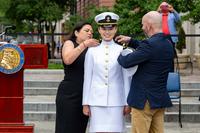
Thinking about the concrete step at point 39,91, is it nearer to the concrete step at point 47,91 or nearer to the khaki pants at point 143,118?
the concrete step at point 47,91

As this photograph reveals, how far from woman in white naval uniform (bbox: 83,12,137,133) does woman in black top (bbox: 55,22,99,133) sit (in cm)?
28

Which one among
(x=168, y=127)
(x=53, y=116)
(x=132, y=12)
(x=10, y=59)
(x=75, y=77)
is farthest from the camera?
(x=132, y=12)

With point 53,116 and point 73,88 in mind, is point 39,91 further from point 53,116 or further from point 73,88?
point 73,88

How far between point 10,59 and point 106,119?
97.7 inches

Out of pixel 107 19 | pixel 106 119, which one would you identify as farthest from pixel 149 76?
pixel 107 19

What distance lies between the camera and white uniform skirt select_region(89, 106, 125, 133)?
4.97 meters

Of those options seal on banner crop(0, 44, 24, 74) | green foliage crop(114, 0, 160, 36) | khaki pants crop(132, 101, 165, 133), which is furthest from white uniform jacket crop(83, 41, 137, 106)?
green foliage crop(114, 0, 160, 36)

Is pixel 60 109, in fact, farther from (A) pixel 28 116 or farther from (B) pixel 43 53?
(B) pixel 43 53

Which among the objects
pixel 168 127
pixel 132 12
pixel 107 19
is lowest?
pixel 168 127

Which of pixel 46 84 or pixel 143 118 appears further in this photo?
pixel 46 84

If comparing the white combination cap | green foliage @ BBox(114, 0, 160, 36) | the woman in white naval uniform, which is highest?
green foliage @ BBox(114, 0, 160, 36)

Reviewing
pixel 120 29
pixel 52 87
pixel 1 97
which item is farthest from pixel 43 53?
pixel 1 97

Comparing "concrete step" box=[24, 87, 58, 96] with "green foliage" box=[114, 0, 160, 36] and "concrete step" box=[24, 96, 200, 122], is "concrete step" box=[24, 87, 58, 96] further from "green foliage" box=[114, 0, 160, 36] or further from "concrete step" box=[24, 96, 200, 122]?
"green foliage" box=[114, 0, 160, 36]

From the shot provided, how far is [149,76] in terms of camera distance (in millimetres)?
4965
